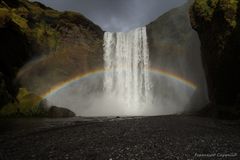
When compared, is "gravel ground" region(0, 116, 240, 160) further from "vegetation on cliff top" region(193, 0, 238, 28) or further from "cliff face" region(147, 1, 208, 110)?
"cliff face" region(147, 1, 208, 110)

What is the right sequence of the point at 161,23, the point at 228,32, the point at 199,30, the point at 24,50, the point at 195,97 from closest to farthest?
1. the point at 228,32
2. the point at 199,30
3. the point at 24,50
4. the point at 195,97
5. the point at 161,23

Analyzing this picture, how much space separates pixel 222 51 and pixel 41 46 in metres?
35.1

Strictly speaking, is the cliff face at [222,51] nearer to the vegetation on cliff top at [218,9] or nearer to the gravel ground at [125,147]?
the vegetation on cliff top at [218,9]

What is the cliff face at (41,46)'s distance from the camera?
38938mm

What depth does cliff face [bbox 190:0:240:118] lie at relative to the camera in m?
26.9

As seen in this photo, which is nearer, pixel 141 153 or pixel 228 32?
pixel 141 153

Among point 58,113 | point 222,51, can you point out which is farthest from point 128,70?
point 222,51

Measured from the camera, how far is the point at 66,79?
5406 centimetres

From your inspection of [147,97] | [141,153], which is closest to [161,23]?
[147,97]

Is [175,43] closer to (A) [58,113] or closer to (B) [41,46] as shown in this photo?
(B) [41,46]

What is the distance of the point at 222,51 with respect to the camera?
28375 millimetres

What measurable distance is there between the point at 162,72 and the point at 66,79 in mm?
23121

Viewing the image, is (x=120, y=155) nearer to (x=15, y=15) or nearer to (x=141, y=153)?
(x=141, y=153)

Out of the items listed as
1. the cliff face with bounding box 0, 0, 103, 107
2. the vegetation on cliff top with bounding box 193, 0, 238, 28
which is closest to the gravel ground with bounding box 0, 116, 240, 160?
the vegetation on cliff top with bounding box 193, 0, 238, 28
